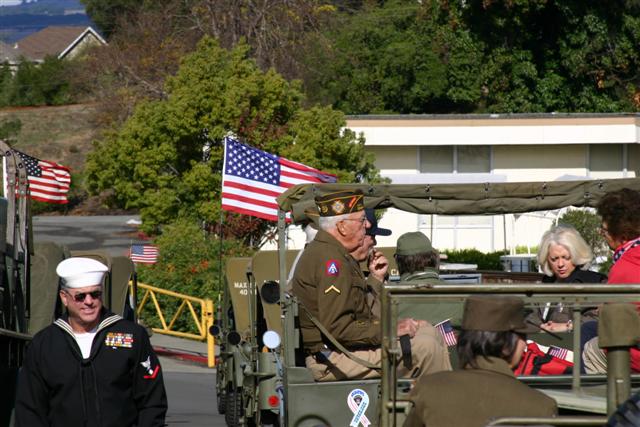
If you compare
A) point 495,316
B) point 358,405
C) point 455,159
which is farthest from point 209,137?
point 495,316

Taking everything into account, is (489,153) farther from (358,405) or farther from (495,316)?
(495,316)

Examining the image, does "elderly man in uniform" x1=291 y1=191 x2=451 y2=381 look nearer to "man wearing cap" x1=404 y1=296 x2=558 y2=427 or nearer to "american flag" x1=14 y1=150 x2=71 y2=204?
"man wearing cap" x1=404 y1=296 x2=558 y2=427

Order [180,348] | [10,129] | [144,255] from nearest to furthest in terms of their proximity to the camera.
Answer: [180,348] < [144,255] < [10,129]

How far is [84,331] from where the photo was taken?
612 centimetres

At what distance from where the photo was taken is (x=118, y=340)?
615cm

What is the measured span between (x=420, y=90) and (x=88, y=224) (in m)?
14.4

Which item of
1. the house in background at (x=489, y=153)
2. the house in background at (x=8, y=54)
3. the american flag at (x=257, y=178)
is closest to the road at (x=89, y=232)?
the house in background at (x=489, y=153)

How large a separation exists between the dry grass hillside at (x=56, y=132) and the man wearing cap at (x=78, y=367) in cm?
6016

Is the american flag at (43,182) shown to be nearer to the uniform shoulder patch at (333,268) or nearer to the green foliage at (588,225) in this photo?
the green foliage at (588,225)

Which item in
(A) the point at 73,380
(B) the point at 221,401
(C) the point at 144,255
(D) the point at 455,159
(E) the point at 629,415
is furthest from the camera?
(D) the point at 455,159

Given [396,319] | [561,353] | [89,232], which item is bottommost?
[561,353]

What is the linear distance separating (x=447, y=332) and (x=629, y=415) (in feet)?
14.9

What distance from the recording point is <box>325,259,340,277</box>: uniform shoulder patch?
25.4ft

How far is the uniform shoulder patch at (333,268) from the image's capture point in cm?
775
